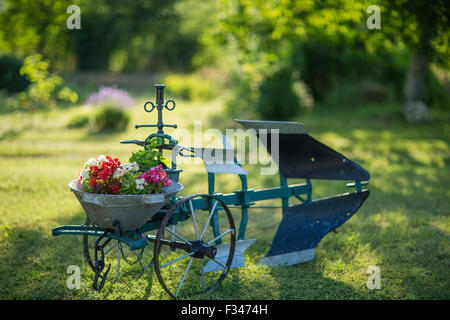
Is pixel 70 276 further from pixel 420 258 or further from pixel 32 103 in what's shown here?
pixel 32 103

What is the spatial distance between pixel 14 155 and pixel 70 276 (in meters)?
6.43

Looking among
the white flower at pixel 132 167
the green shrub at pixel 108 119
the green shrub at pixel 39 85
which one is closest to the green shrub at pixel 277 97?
the green shrub at pixel 108 119

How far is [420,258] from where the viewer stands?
4320 millimetres

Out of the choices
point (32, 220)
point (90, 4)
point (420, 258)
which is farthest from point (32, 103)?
point (90, 4)

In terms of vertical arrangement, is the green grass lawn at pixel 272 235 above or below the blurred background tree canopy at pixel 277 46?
below

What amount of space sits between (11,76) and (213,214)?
21770 mm

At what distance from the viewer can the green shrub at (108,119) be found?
42.3 ft

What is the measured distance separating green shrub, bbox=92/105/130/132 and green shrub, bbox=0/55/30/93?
1093 centimetres

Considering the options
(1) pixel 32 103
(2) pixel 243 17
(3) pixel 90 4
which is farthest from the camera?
(3) pixel 90 4

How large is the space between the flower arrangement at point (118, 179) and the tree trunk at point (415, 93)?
1328cm

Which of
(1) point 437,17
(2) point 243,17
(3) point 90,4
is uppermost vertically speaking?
(3) point 90,4

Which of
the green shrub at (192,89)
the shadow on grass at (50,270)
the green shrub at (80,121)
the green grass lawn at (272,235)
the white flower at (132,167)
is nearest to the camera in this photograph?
the white flower at (132,167)

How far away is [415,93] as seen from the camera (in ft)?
48.3

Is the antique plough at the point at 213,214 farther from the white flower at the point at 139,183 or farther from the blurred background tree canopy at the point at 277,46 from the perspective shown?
the blurred background tree canopy at the point at 277,46
